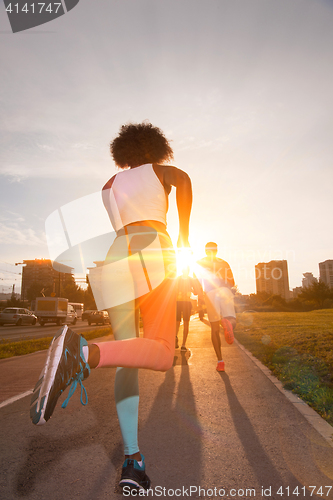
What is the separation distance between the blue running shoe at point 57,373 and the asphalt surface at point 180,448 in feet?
2.37

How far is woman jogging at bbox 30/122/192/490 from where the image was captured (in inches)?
62.2

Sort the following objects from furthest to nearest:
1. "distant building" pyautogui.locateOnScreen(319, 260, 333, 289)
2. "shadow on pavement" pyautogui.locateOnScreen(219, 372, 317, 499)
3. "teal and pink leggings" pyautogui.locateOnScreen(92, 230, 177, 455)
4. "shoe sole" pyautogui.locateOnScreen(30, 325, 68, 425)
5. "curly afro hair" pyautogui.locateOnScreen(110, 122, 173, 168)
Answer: "distant building" pyautogui.locateOnScreen(319, 260, 333, 289)
"curly afro hair" pyautogui.locateOnScreen(110, 122, 173, 168)
"shadow on pavement" pyautogui.locateOnScreen(219, 372, 317, 499)
"teal and pink leggings" pyautogui.locateOnScreen(92, 230, 177, 455)
"shoe sole" pyautogui.locateOnScreen(30, 325, 68, 425)

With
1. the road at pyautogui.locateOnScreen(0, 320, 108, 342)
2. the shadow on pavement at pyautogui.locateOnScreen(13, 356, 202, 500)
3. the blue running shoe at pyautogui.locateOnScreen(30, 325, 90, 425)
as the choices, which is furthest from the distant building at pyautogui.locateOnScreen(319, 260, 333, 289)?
the blue running shoe at pyautogui.locateOnScreen(30, 325, 90, 425)

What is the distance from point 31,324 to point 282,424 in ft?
120

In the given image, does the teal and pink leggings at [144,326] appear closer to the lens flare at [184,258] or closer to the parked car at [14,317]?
the lens flare at [184,258]

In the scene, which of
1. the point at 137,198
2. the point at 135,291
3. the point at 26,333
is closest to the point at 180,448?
the point at 135,291

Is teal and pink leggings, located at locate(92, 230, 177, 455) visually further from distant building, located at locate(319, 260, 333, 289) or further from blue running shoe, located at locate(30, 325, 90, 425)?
distant building, located at locate(319, 260, 333, 289)

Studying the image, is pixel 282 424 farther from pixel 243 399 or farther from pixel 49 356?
pixel 49 356

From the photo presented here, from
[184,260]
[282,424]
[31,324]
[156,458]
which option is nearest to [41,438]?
[156,458]

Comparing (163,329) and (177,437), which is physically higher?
(163,329)

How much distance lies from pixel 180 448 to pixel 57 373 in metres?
1.48

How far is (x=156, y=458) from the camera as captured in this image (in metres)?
2.29

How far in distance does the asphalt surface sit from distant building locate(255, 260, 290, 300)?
7750cm

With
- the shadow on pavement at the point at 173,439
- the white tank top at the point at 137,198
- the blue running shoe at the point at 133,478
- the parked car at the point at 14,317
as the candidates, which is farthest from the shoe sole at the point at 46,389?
the parked car at the point at 14,317
